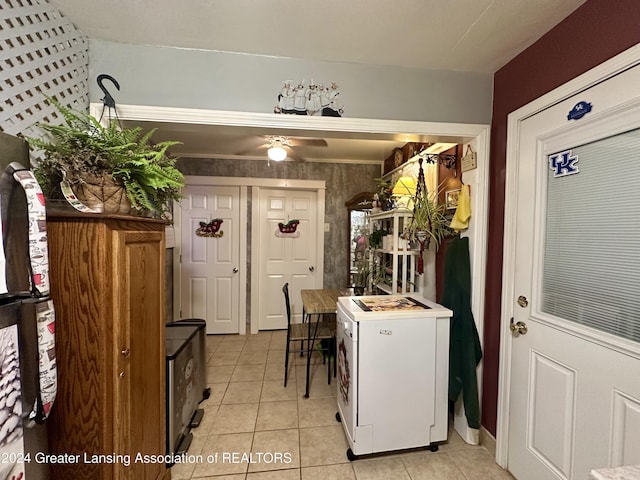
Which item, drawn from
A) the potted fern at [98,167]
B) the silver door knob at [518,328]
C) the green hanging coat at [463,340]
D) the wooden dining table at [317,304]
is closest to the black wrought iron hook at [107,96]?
the potted fern at [98,167]

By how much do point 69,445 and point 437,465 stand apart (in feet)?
6.09

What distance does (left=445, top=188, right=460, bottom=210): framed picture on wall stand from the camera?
204cm

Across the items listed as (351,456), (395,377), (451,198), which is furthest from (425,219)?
(351,456)

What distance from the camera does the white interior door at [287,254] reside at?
3814 mm

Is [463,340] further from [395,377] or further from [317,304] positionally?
[317,304]

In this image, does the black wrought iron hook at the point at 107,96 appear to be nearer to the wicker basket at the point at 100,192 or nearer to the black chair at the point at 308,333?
the wicker basket at the point at 100,192

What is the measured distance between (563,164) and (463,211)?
59cm

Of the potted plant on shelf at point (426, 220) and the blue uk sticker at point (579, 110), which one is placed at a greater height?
the blue uk sticker at point (579, 110)

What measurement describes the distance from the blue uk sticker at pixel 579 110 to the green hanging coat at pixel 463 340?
2.78ft

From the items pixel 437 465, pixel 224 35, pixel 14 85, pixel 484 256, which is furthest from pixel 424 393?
pixel 14 85

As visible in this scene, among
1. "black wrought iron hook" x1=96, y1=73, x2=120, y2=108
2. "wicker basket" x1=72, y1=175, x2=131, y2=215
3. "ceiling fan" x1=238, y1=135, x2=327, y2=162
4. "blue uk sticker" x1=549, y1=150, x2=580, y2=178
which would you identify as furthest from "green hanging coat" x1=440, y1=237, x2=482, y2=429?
"black wrought iron hook" x1=96, y1=73, x2=120, y2=108

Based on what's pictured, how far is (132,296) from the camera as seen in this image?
111cm

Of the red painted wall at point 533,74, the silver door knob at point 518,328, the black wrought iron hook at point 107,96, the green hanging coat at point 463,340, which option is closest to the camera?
the red painted wall at point 533,74

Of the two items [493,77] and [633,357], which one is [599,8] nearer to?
[493,77]
